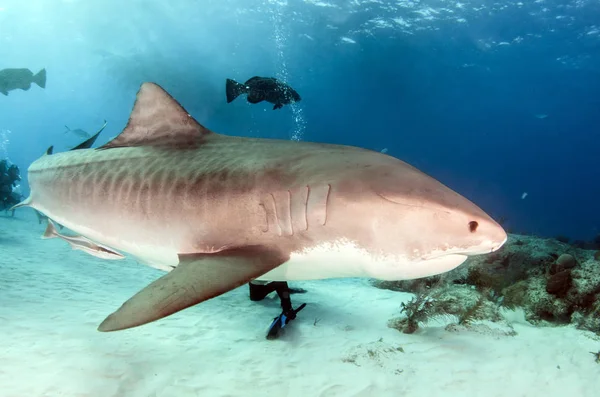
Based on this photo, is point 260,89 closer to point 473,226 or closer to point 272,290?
point 272,290

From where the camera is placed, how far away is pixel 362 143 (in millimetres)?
88188

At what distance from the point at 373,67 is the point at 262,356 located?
54500 millimetres

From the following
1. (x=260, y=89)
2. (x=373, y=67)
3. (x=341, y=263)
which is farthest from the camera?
(x=373, y=67)

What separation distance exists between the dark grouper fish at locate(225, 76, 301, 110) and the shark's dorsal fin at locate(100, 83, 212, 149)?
24.1 ft

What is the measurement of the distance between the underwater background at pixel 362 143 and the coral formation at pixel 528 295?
31mm

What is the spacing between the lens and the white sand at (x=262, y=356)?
3193 mm

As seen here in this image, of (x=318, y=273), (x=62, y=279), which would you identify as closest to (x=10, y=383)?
(x=318, y=273)

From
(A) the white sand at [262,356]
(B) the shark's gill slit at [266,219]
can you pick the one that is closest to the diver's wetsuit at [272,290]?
(A) the white sand at [262,356]

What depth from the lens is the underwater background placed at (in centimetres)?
354

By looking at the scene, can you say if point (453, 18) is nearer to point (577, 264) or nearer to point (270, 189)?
point (577, 264)

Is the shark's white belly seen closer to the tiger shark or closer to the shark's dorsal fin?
the tiger shark

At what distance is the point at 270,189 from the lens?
2230 millimetres

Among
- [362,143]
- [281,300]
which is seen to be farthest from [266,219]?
[362,143]

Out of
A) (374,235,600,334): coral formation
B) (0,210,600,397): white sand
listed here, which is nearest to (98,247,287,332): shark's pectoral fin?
(0,210,600,397): white sand
